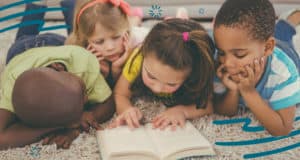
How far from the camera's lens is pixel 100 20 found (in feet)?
3.69

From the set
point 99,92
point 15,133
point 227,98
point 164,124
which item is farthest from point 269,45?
point 15,133

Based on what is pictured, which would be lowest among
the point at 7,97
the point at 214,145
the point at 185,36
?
the point at 214,145

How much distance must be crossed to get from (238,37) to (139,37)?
0.40m

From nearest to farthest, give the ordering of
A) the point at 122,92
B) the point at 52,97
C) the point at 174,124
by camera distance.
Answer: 1. the point at 52,97
2. the point at 174,124
3. the point at 122,92

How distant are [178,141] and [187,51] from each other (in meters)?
0.18

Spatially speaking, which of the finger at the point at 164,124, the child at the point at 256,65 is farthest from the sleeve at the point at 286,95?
the finger at the point at 164,124

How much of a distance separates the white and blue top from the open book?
7.2 inches

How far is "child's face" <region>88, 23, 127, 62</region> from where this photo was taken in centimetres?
112

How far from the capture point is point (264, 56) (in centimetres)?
93

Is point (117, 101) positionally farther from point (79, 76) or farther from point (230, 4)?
point (230, 4)

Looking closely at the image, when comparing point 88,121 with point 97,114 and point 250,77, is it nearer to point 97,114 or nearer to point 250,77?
point 97,114

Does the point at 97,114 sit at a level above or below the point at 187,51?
below

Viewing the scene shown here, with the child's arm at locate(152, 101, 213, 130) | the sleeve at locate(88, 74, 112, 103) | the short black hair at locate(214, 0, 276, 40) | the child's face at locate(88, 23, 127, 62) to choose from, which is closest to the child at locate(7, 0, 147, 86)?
the child's face at locate(88, 23, 127, 62)

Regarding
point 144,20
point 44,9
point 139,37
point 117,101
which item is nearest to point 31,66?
point 117,101
